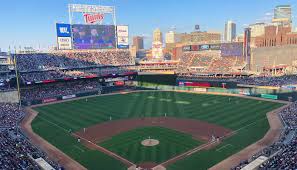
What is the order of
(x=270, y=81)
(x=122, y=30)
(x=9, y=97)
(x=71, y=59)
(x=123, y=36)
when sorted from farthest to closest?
(x=123, y=36)
(x=122, y=30)
(x=71, y=59)
(x=270, y=81)
(x=9, y=97)

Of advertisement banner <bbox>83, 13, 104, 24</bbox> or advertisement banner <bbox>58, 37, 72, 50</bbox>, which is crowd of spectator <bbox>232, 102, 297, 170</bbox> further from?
advertisement banner <bbox>83, 13, 104, 24</bbox>

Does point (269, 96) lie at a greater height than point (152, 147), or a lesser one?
greater

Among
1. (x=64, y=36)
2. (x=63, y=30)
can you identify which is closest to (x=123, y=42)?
(x=64, y=36)

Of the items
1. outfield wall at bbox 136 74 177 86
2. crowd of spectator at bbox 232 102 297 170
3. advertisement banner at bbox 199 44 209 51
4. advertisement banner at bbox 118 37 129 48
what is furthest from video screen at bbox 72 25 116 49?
crowd of spectator at bbox 232 102 297 170

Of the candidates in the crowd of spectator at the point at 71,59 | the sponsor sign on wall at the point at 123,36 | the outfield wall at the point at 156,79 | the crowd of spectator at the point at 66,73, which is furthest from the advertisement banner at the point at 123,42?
the outfield wall at the point at 156,79

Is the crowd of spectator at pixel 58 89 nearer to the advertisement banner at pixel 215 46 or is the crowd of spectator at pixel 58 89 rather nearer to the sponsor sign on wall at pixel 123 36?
the sponsor sign on wall at pixel 123 36

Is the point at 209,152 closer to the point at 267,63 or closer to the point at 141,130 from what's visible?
the point at 141,130

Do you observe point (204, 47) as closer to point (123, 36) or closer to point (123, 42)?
point (123, 42)
